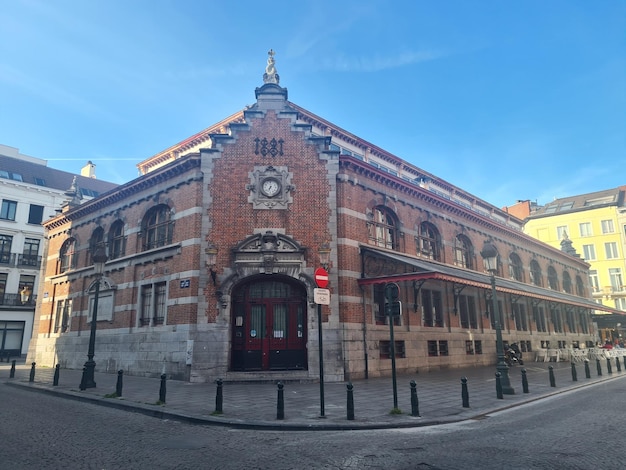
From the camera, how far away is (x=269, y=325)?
16359mm

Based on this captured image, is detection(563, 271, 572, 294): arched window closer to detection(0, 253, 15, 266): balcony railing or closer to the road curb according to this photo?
the road curb

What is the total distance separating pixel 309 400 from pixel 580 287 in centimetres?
4027

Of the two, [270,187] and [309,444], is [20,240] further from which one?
[309,444]

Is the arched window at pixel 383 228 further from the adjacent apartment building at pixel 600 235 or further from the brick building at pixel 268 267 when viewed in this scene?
the adjacent apartment building at pixel 600 235

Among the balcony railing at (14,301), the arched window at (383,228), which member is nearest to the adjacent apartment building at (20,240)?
the balcony railing at (14,301)

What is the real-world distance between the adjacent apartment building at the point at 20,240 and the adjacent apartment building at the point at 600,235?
57068mm

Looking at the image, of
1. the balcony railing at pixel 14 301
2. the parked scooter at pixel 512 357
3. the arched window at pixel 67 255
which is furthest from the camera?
the balcony railing at pixel 14 301

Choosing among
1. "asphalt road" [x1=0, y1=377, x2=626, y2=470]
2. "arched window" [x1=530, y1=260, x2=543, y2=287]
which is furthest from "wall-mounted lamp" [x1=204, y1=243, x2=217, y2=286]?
"arched window" [x1=530, y1=260, x2=543, y2=287]

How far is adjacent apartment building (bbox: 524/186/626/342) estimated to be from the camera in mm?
51000

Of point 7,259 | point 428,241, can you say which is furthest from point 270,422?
point 7,259

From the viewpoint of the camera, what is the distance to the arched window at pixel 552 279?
3601 cm

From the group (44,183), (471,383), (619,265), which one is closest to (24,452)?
(471,383)

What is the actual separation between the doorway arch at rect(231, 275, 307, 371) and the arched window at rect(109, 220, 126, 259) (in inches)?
349

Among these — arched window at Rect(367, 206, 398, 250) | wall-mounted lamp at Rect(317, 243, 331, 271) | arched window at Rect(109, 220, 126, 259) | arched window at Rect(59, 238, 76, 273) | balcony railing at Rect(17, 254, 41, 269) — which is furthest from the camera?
balcony railing at Rect(17, 254, 41, 269)
